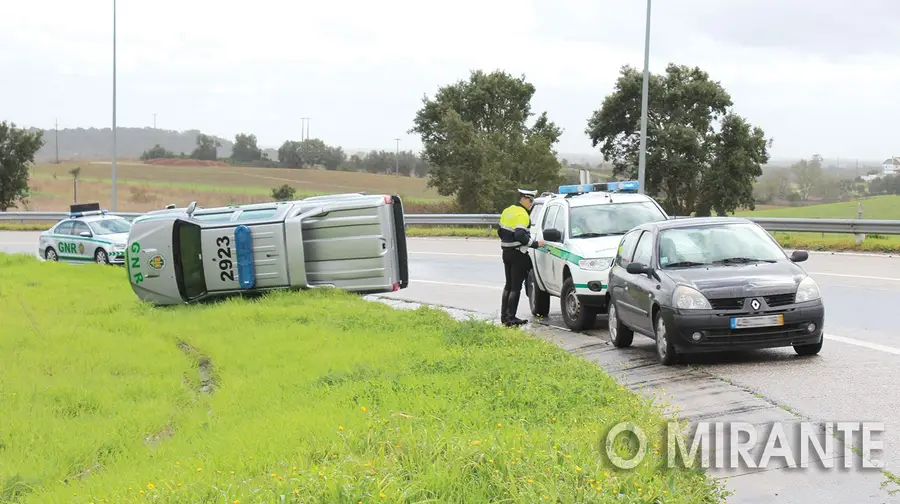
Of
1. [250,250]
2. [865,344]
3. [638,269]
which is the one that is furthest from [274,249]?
[865,344]

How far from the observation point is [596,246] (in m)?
13.7

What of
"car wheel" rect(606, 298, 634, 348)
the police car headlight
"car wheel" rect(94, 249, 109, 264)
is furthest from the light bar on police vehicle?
"car wheel" rect(606, 298, 634, 348)

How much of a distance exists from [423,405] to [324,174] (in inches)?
3665

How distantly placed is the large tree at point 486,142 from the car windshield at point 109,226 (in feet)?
102

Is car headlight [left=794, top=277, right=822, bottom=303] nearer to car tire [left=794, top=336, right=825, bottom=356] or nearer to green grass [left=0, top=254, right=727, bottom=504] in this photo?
car tire [left=794, top=336, right=825, bottom=356]

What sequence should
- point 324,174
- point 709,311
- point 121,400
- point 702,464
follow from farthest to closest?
point 324,174 < point 709,311 < point 121,400 < point 702,464

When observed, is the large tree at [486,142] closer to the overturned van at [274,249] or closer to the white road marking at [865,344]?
the overturned van at [274,249]

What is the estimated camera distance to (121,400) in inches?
363

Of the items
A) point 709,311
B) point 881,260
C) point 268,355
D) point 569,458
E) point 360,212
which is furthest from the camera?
point 881,260

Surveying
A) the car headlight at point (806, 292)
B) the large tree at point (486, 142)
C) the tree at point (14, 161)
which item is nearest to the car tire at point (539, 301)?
the car headlight at point (806, 292)

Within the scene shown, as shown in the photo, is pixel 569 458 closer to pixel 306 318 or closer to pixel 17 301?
pixel 306 318

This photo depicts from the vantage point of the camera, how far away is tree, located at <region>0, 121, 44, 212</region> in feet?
202

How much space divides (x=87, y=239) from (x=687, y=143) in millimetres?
32019

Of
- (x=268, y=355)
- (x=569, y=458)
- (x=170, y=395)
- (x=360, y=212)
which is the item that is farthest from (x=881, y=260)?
(x=569, y=458)
